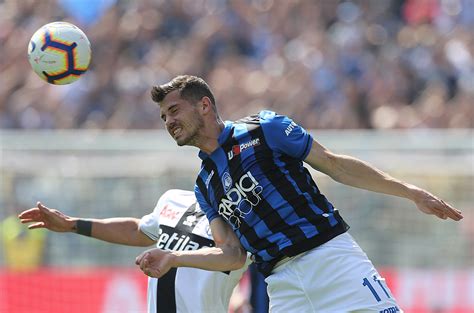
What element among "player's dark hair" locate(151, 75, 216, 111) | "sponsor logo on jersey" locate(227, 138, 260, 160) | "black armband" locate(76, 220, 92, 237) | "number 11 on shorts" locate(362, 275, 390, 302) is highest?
"player's dark hair" locate(151, 75, 216, 111)

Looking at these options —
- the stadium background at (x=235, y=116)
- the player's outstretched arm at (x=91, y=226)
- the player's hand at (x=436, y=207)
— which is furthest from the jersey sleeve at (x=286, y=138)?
the stadium background at (x=235, y=116)

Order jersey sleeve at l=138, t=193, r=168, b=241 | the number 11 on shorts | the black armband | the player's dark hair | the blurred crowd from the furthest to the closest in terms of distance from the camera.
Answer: the blurred crowd < the black armband < jersey sleeve at l=138, t=193, r=168, b=241 < the player's dark hair < the number 11 on shorts

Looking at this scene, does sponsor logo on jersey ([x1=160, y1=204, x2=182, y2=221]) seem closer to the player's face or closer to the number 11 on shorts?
the player's face

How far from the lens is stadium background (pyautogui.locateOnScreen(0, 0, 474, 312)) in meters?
11.4

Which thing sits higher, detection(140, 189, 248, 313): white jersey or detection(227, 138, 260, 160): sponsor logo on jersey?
detection(227, 138, 260, 160): sponsor logo on jersey

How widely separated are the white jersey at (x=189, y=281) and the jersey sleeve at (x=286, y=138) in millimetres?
851

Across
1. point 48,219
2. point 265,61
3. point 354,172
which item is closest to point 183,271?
point 48,219

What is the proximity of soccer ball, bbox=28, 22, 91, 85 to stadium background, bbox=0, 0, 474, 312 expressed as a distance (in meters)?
2.66

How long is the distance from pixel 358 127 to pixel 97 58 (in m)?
3.83

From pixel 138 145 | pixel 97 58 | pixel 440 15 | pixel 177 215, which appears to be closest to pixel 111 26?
pixel 97 58

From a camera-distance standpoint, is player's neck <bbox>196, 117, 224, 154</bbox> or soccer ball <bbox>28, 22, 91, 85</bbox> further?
soccer ball <bbox>28, 22, 91, 85</bbox>

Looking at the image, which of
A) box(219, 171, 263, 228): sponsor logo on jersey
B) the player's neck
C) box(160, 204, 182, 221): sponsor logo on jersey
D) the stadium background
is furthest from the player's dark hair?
the stadium background

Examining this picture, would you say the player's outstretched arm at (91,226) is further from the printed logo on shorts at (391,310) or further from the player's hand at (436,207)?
the player's hand at (436,207)

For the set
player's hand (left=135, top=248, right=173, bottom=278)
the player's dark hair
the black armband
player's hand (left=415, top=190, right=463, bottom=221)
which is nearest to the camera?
player's hand (left=135, top=248, right=173, bottom=278)
